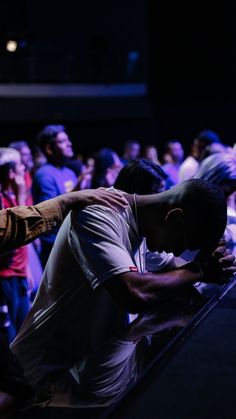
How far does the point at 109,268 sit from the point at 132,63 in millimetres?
14422

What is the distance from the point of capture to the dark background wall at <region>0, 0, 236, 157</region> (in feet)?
47.2

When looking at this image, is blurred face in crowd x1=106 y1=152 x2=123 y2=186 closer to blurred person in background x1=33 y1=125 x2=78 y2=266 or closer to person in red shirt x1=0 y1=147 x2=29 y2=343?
blurred person in background x1=33 y1=125 x2=78 y2=266

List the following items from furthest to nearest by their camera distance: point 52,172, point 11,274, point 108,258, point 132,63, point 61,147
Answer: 1. point 132,63
2. point 61,147
3. point 52,172
4. point 11,274
5. point 108,258

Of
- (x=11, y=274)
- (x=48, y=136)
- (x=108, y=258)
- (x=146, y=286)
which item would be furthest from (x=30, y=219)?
(x=48, y=136)

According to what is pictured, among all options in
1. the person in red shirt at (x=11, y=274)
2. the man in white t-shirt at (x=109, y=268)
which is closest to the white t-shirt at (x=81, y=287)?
the man in white t-shirt at (x=109, y=268)

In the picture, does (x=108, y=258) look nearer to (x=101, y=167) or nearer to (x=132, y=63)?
(x=101, y=167)

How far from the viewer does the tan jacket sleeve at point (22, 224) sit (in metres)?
1.44

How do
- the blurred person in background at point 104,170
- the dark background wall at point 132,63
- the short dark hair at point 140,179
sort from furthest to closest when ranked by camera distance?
the dark background wall at point 132,63 → the blurred person in background at point 104,170 → the short dark hair at point 140,179

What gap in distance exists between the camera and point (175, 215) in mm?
1805

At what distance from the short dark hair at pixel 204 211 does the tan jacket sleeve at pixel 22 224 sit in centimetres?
39

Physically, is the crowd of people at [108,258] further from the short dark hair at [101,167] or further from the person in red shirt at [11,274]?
the short dark hair at [101,167]

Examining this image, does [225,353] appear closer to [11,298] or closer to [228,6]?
[11,298]

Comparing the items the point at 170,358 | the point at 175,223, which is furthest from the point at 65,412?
the point at 175,223

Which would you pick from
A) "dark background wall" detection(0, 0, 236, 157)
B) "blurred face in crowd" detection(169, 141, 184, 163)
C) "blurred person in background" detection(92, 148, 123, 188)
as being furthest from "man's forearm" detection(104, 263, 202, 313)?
"dark background wall" detection(0, 0, 236, 157)
